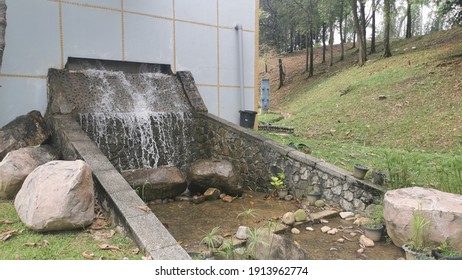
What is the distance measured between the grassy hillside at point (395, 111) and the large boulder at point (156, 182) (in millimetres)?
2669

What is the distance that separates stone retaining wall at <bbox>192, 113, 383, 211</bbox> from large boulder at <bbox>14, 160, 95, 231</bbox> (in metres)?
3.53

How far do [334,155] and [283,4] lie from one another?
19.6m

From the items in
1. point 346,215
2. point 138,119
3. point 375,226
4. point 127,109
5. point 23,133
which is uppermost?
point 127,109

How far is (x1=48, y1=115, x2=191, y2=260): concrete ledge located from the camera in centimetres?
285

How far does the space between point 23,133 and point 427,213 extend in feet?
18.4

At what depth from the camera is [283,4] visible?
23.3 metres

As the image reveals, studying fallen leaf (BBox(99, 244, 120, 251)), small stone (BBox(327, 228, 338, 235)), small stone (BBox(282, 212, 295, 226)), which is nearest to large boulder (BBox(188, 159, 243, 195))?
small stone (BBox(282, 212, 295, 226))

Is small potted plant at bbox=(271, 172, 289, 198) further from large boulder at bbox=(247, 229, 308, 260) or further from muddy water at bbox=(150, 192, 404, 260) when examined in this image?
large boulder at bbox=(247, 229, 308, 260)

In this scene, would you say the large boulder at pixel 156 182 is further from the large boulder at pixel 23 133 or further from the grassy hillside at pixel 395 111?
the grassy hillside at pixel 395 111

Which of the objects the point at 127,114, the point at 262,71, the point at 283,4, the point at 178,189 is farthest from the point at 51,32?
the point at 262,71

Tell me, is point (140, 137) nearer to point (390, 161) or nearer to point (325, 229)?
point (325, 229)

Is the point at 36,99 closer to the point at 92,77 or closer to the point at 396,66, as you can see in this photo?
the point at 92,77

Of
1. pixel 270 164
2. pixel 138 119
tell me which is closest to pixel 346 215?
pixel 270 164

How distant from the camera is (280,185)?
6078mm
